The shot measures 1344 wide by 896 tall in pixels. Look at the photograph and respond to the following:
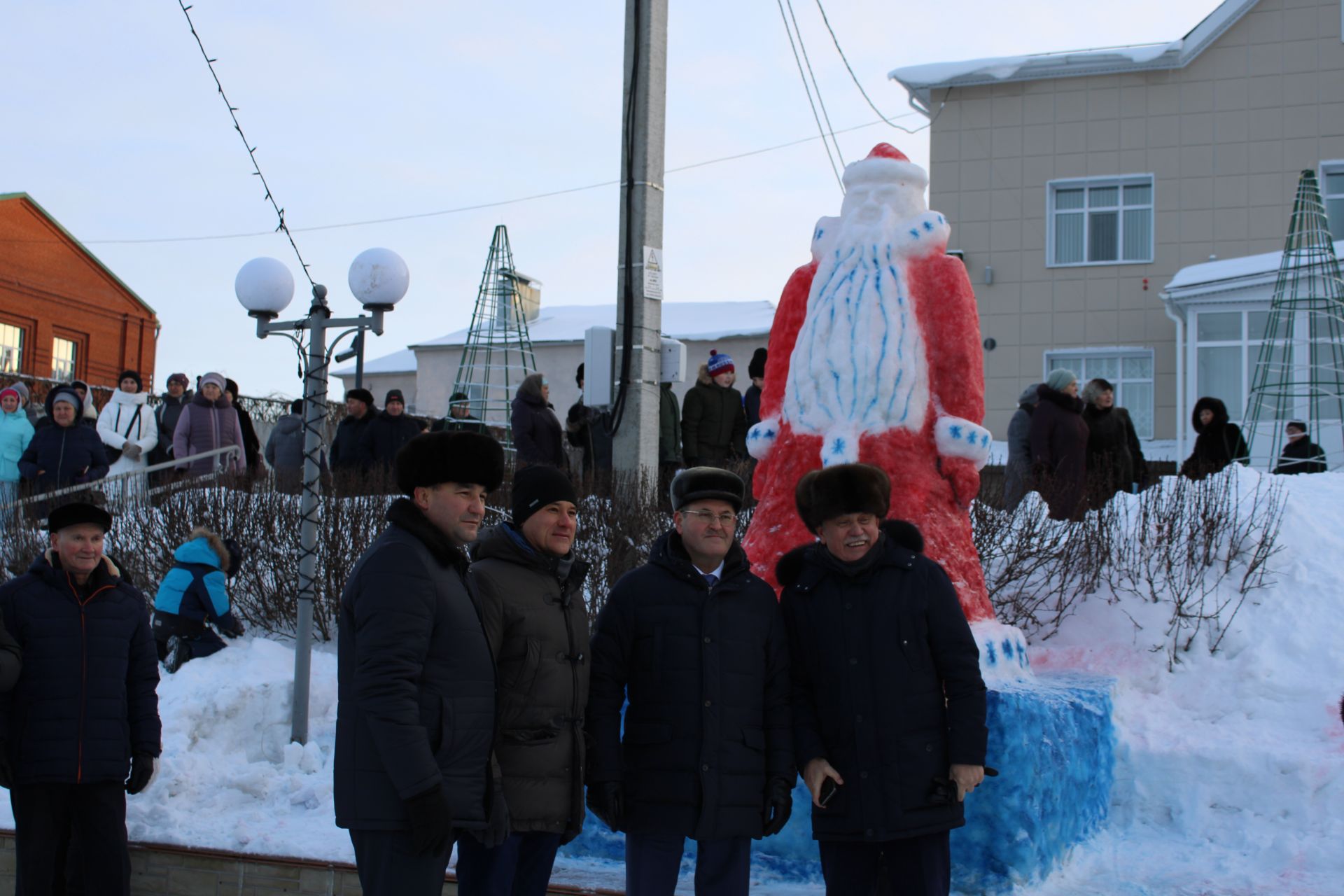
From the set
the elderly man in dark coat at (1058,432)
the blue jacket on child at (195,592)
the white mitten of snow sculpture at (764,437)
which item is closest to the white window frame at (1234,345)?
the elderly man in dark coat at (1058,432)

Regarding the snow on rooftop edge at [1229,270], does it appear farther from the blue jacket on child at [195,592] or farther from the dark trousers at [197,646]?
the dark trousers at [197,646]

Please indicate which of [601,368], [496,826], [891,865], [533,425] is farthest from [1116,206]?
[496,826]

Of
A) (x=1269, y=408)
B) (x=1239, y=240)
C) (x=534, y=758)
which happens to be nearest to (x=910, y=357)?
(x=534, y=758)

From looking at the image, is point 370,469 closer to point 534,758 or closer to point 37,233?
point 534,758

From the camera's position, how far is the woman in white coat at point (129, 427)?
11.2 meters

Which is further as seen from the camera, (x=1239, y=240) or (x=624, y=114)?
(x=1239, y=240)

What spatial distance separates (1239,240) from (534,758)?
18211mm

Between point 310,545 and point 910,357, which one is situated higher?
point 910,357

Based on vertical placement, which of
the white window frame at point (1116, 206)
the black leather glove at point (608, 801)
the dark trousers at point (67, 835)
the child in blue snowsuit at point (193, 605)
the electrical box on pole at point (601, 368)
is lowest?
the dark trousers at point (67, 835)

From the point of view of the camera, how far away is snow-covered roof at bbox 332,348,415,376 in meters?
35.7

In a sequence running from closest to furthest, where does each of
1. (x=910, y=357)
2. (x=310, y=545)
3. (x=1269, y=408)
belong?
(x=910, y=357), (x=310, y=545), (x=1269, y=408)

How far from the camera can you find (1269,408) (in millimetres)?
17172

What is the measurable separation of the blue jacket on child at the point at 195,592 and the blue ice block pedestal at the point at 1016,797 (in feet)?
10.6

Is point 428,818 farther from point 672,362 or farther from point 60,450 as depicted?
point 60,450
